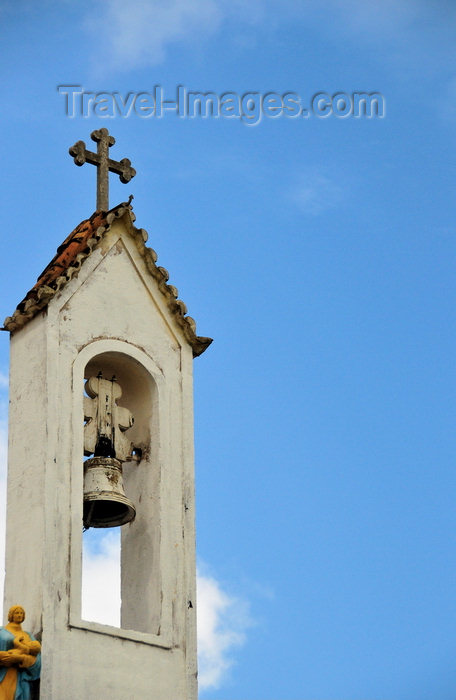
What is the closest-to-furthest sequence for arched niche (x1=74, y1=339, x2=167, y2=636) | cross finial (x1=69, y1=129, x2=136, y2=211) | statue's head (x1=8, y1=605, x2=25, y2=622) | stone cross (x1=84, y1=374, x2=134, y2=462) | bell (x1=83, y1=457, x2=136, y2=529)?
statue's head (x1=8, y1=605, x2=25, y2=622) → arched niche (x1=74, y1=339, x2=167, y2=636) → bell (x1=83, y1=457, x2=136, y2=529) → stone cross (x1=84, y1=374, x2=134, y2=462) → cross finial (x1=69, y1=129, x2=136, y2=211)

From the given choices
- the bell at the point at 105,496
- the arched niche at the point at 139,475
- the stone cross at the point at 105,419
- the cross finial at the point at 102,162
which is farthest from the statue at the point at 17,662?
the cross finial at the point at 102,162

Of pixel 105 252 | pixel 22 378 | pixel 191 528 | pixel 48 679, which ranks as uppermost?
pixel 105 252

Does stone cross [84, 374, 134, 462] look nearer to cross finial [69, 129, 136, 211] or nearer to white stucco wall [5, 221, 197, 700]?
white stucco wall [5, 221, 197, 700]

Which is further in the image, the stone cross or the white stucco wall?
the stone cross

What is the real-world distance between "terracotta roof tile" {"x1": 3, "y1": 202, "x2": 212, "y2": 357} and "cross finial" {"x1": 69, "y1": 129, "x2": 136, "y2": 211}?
0.41 metres

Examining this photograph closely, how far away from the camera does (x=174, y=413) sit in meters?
27.0

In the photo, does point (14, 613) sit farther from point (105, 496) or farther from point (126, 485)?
point (126, 485)

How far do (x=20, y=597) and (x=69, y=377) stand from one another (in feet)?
8.91

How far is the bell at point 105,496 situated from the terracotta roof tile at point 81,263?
1.92 metres

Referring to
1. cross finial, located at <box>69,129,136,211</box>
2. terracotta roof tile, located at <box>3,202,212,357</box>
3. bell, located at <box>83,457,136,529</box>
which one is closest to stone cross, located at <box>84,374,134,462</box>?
bell, located at <box>83,457,136,529</box>

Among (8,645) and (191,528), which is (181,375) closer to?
(191,528)

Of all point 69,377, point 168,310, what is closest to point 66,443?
point 69,377

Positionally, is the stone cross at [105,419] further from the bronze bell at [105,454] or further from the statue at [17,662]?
the statue at [17,662]

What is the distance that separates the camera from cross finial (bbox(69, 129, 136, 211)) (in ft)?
92.2
